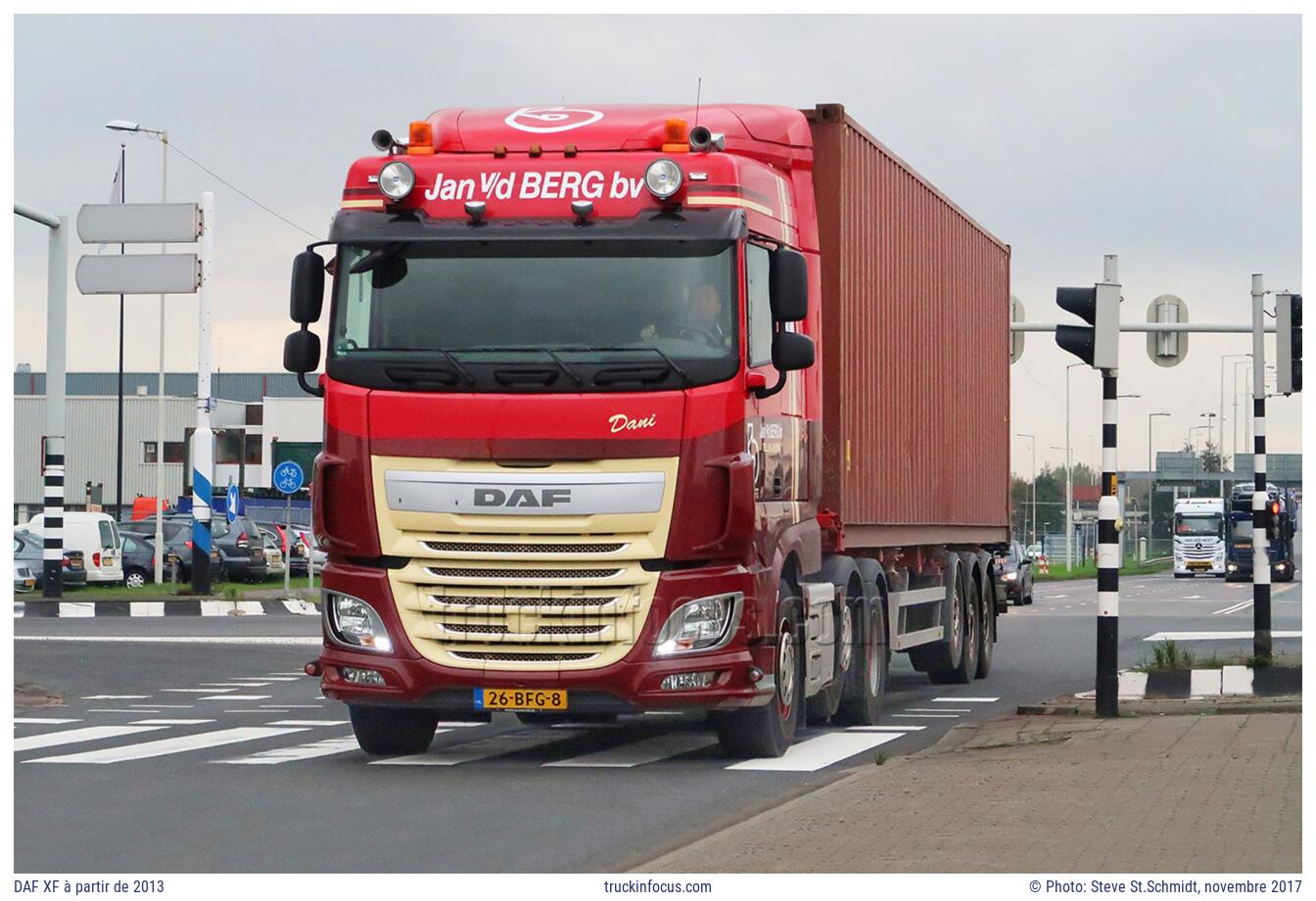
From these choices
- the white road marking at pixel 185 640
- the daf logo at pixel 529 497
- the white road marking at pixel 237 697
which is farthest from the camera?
the white road marking at pixel 185 640

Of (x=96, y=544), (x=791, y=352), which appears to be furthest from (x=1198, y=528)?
(x=791, y=352)

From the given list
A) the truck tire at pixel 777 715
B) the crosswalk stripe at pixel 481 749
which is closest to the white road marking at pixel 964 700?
the crosswalk stripe at pixel 481 749

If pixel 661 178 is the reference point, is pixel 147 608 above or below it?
below

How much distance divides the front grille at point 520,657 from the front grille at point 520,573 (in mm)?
447

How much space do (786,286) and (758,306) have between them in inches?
8.0

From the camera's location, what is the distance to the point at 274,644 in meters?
28.1

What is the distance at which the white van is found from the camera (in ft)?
145

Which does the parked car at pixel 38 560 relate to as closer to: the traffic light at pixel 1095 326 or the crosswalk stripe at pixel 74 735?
the crosswalk stripe at pixel 74 735

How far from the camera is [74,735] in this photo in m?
15.5

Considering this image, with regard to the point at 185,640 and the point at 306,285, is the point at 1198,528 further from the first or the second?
the point at 306,285

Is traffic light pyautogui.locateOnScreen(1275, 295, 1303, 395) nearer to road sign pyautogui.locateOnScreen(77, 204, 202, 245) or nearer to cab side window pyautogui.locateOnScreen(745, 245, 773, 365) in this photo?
cab side window pyautogui.locateOnScreen(745, 245, 773, 365)

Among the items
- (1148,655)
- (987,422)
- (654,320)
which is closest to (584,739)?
(654,320)

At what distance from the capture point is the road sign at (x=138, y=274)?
118ft

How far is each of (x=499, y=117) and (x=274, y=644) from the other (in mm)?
15492
